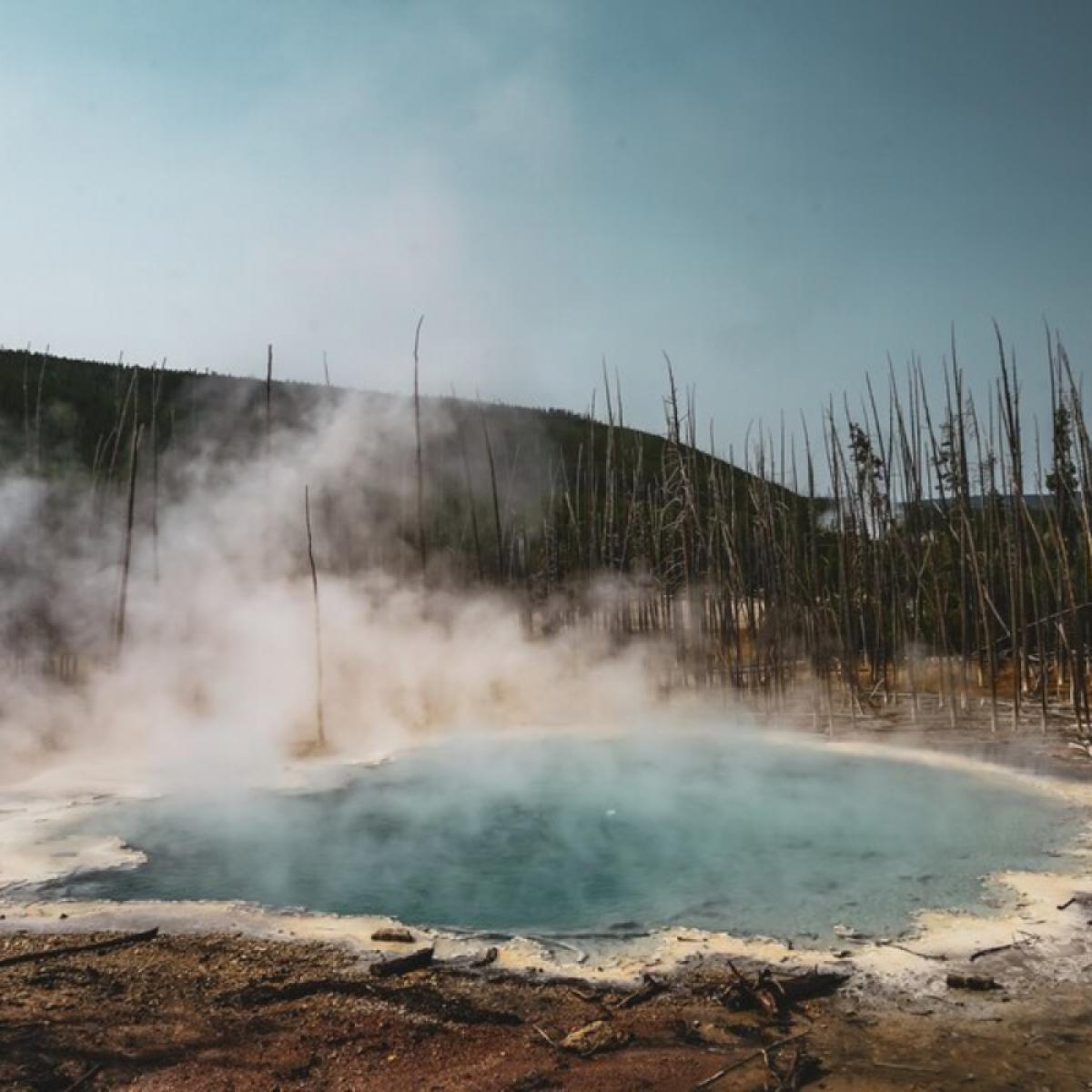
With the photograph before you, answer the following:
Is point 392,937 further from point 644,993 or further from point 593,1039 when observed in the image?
point 593,1039

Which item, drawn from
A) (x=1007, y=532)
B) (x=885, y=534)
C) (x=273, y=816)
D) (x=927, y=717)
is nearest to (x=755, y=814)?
(x=273, y=816)

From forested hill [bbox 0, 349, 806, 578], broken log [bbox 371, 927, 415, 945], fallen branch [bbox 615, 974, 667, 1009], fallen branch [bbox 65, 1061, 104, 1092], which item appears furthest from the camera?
forested hill [bbox 0, 349, 806, 578]

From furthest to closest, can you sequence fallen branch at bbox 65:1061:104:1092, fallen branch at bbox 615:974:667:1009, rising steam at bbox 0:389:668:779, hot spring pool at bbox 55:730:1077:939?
rising steam at bbox 0:389:668:779, hot spring pool at bbox 55:730:1077:939, fallen branch at bbox 615:974:667:1009, fallen branch at bbox 65:1061:104:1092

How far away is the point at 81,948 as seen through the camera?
448 centimetres

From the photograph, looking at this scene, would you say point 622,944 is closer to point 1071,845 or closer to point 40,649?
point 1071,845

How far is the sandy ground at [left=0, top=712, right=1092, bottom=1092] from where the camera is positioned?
323cm

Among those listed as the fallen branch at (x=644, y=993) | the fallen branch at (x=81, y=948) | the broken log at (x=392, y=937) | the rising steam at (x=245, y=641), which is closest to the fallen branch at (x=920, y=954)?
the fallen branch at (x=644, y=993)

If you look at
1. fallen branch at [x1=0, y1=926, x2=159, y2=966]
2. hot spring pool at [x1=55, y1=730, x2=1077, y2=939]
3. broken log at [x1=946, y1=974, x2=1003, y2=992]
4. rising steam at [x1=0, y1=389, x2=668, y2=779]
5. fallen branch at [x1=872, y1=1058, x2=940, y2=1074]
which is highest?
rising steam at [x1=0, y1=389, x2=668, y2=779]

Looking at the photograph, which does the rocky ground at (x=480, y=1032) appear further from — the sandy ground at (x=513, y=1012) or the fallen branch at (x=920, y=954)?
the fallen branch at (x=920, y=954)

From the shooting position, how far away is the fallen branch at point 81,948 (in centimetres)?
428

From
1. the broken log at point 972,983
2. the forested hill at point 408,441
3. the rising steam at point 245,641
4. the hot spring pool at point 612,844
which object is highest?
the forested hill at point 408,441

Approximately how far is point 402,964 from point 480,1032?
83 cm

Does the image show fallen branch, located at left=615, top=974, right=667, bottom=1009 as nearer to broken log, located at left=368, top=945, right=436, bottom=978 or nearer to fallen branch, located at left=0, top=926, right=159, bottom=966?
broken log, located at left=368, top=945, right=436, bottom=978

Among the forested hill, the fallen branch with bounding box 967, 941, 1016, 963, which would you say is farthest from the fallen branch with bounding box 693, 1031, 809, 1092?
the forested hill
